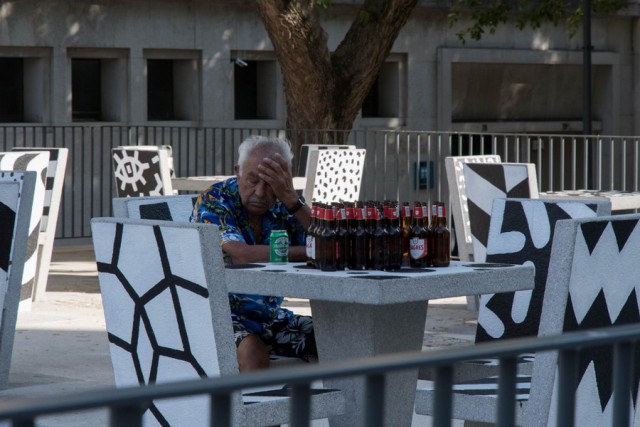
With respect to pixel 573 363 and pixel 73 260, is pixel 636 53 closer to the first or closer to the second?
pixel 73 260

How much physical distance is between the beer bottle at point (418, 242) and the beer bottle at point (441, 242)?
38mm

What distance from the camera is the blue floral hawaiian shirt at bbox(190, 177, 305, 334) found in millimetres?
5688

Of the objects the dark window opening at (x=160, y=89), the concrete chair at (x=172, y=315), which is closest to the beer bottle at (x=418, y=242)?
the concrete chair at (x=172, y=315)

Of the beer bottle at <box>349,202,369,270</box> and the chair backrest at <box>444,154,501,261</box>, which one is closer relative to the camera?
the beer bottle at <box>349,202,369,270</box>

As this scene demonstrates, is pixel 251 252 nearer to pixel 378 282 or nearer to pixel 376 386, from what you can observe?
pixel 378 282

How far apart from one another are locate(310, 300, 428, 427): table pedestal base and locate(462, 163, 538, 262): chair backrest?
406 centimetres

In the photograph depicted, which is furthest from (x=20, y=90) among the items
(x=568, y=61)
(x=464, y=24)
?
(x=568, y=61)

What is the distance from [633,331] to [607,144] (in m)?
27.5

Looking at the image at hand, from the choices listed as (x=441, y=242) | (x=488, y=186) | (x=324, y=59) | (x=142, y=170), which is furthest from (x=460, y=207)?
(x=324, y=59)

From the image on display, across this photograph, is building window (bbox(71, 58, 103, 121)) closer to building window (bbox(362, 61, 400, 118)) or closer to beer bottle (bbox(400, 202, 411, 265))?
building window (bbox(362, 61, 400, 118))

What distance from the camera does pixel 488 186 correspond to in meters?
9.48

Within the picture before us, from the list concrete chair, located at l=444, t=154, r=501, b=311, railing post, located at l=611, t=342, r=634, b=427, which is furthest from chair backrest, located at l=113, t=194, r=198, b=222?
concrete chair, located at l=444, t=154, r=501, b=311

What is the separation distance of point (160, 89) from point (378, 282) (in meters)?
18.3

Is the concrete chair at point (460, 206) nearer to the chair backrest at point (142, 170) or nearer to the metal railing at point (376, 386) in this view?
the chair backrest at point (142, 170)
